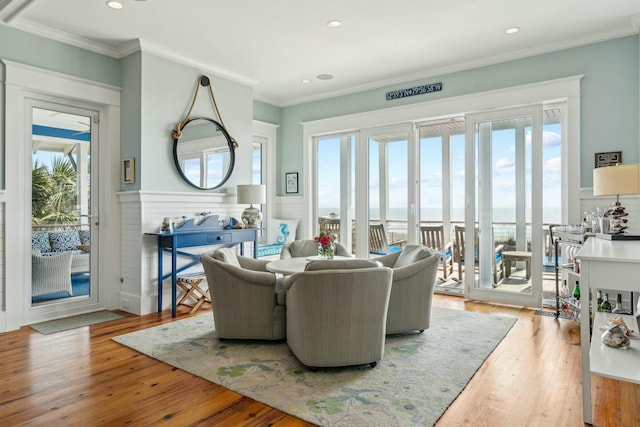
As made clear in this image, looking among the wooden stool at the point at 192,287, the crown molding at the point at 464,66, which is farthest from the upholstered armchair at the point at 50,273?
the crown molding at the point at 464,66

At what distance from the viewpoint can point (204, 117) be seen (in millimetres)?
4922

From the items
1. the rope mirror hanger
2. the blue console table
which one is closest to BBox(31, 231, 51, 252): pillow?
the blue console table

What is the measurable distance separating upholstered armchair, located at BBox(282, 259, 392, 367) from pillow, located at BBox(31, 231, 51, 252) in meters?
2.86

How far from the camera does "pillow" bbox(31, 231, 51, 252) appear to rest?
3986 millimetres

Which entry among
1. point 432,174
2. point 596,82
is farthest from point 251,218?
point 596,82

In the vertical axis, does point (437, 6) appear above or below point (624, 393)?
above

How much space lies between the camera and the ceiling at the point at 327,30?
11.6 feet

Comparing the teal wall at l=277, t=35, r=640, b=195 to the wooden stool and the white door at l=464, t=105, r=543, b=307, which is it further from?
the wooden stool

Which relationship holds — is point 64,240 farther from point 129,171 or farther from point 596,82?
point 596,82

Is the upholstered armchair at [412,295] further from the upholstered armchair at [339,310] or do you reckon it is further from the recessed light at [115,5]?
the recessed light at [115,5]

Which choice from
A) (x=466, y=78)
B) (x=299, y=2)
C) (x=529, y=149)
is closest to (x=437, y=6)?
(x=299, y=2)

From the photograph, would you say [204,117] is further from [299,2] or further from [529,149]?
[529,149]

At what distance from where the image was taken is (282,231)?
21.1 feet

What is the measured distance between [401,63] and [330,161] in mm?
1887
